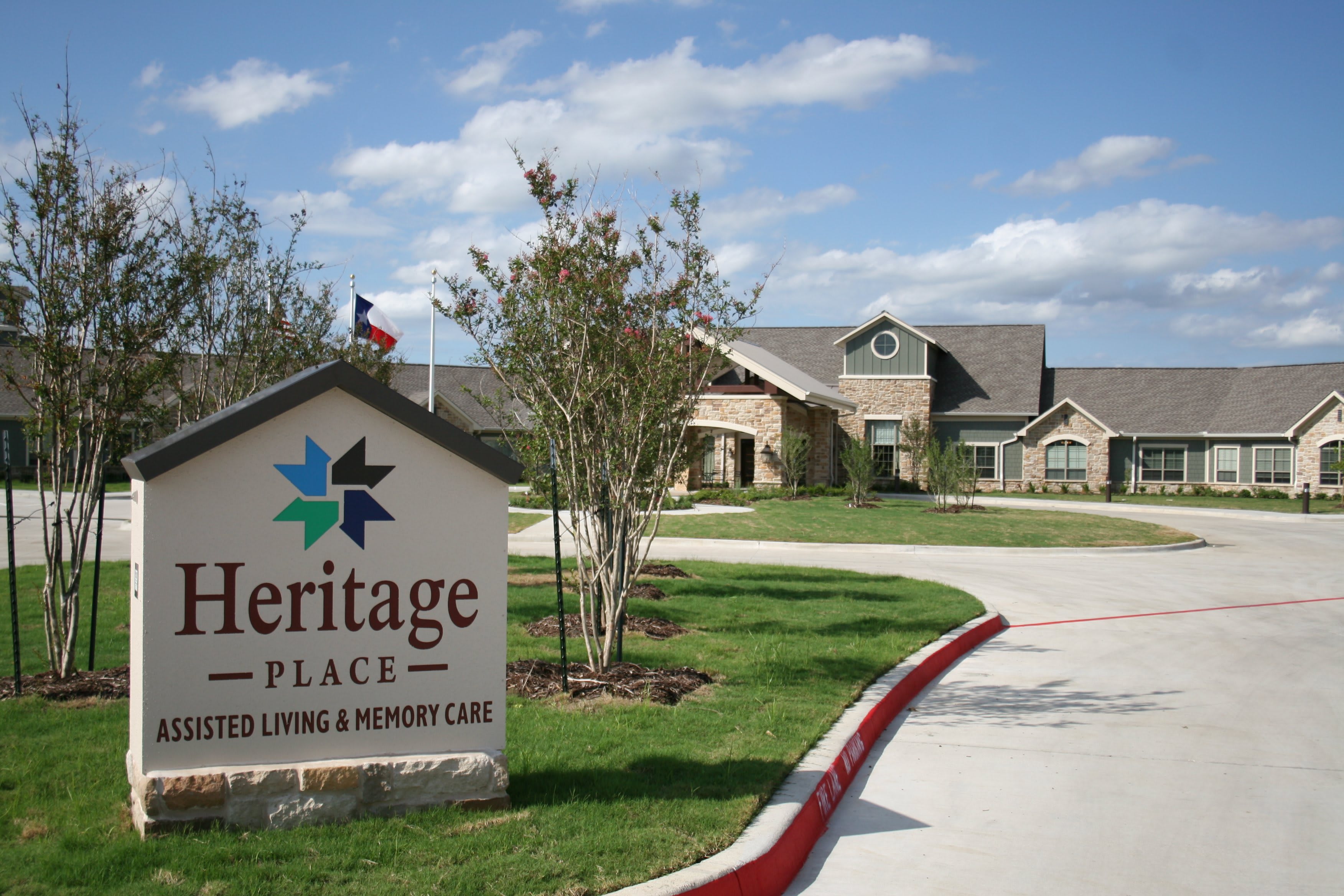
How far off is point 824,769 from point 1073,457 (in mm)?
40030

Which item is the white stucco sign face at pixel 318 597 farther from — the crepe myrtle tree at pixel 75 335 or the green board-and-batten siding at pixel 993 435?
the green board-and-batten siding at pixel 993 435

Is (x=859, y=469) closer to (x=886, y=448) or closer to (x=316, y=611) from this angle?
(x=886, y=448)

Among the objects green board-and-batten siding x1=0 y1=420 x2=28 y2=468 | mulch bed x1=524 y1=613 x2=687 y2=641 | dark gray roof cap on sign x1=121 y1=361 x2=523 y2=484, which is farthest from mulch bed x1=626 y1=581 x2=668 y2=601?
green board-and-batten siding x1=0 y1=420 x2=28 y2=468

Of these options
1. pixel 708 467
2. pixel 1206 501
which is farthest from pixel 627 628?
pixel 1206 501

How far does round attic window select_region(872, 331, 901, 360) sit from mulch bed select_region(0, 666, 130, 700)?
38909mm

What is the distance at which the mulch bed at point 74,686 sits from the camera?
6957 millimetres

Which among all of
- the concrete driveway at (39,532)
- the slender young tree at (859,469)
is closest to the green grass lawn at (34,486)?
the concrete driveway at (39,532)

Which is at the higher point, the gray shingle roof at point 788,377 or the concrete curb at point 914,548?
the gray shingle roof at point 788,377

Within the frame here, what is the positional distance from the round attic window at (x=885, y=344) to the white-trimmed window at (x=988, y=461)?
5.66 metres

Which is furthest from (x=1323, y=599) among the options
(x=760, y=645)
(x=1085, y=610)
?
(x=760, y=645)

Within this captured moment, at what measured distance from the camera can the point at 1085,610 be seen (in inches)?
519

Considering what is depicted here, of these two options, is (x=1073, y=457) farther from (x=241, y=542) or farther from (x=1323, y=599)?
(x=241, y=542)

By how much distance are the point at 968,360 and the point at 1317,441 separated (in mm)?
14406

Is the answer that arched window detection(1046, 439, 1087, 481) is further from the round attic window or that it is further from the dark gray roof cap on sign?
the dark gray roof cap on sign
